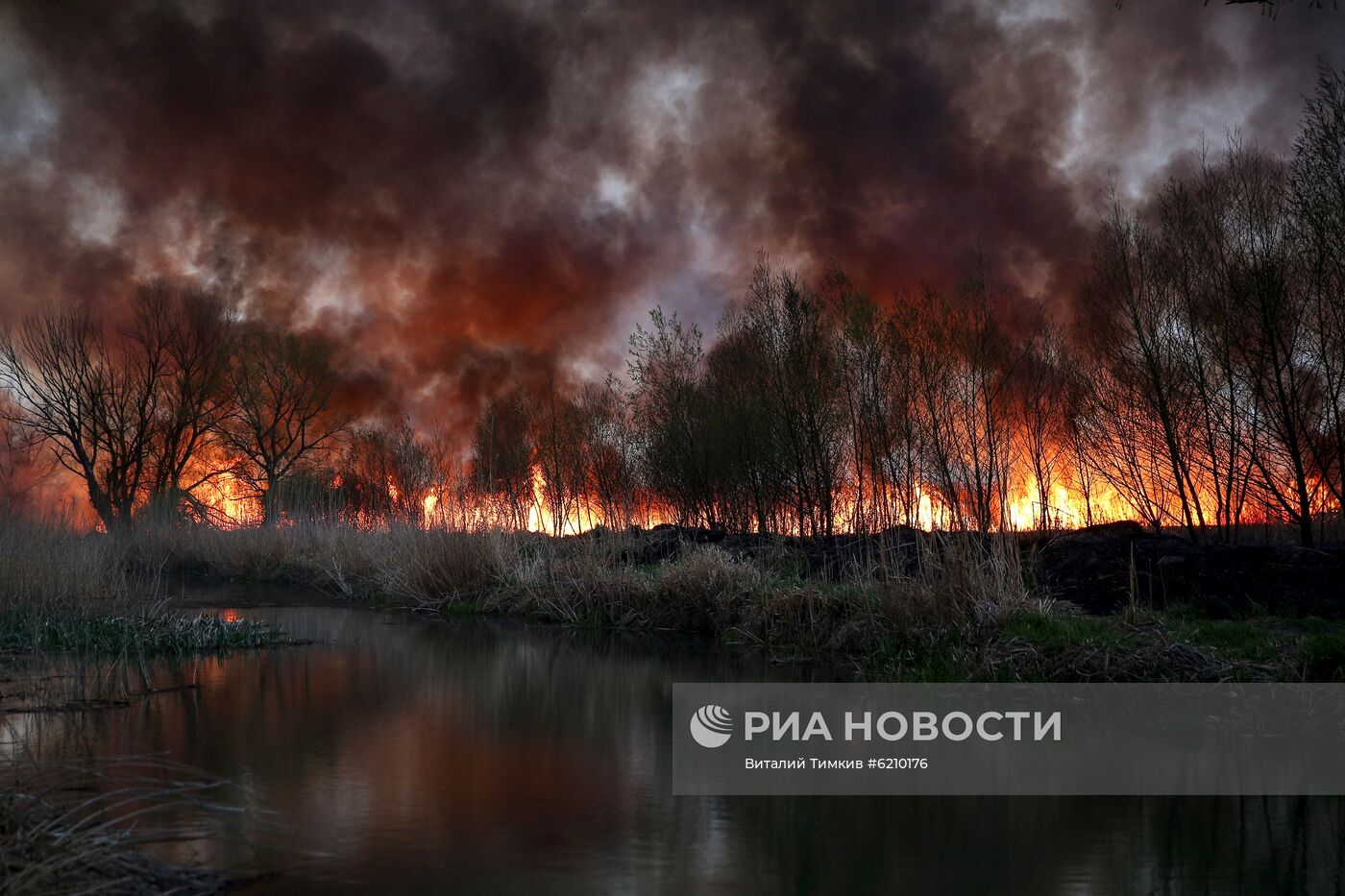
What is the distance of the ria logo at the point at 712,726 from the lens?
19.4 feet

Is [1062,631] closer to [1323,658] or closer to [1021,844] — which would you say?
[1323,658]

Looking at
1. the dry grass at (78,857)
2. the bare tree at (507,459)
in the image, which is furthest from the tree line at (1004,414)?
the dry grass at (78,857)

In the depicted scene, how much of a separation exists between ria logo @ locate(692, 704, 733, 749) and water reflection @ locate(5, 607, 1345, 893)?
0.81ft

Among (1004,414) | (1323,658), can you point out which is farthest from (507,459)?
(1323,658)

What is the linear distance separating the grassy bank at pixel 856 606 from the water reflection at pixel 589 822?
2.08 metres

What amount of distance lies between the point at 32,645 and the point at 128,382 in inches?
913

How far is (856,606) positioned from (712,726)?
2759mm

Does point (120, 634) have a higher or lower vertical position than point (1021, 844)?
higher

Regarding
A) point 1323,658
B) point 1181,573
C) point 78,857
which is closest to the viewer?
point 78,857

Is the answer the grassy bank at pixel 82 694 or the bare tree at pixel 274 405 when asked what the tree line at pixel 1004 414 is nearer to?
the grassy bank at pixel 82 694

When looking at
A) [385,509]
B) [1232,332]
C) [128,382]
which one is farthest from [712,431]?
[128,382]

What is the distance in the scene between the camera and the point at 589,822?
4141mm

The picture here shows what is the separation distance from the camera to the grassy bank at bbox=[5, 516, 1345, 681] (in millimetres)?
6492

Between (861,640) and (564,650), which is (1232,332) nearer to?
(861,640)
